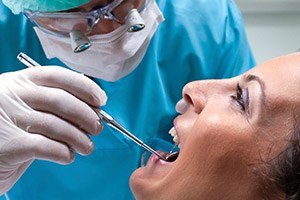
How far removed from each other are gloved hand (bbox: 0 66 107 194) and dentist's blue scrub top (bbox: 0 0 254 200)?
31 centimetres

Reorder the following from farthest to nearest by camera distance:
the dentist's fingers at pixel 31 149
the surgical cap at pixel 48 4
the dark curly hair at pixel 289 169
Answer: the surgical cap at pixel 48 4 → the dentist's fingers at pixel 31 149 → the dark curly hair at pixel 289 169

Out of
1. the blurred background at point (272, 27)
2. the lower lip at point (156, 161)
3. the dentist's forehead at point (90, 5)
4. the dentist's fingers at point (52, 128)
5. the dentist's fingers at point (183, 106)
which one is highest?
the dentist's forehead at point (90, 5)

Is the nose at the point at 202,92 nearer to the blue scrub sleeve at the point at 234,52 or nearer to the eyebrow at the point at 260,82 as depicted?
the eyebrow at the point at 260,82

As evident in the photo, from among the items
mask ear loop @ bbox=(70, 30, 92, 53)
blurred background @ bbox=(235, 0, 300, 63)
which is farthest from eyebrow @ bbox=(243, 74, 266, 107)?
blurred background @ bbox=(235, 0, 300, 63)

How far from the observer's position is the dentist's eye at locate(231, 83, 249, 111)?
1010 millimetres

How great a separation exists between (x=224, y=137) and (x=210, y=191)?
11 cm

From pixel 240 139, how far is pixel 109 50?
0.46m

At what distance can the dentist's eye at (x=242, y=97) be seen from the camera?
1.01 meters

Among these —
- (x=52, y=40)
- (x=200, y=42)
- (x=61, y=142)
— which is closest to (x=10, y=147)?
(x=61, y=142)

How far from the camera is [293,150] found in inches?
35.5

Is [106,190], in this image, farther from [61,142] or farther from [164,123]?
[61,142]

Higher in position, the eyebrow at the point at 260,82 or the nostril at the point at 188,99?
the eyebrow at the point at 260,82

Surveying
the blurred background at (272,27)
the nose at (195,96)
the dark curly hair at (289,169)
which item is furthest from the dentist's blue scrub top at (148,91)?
the blurred background at (272,27)

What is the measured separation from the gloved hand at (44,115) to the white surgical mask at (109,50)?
0.21 metres
